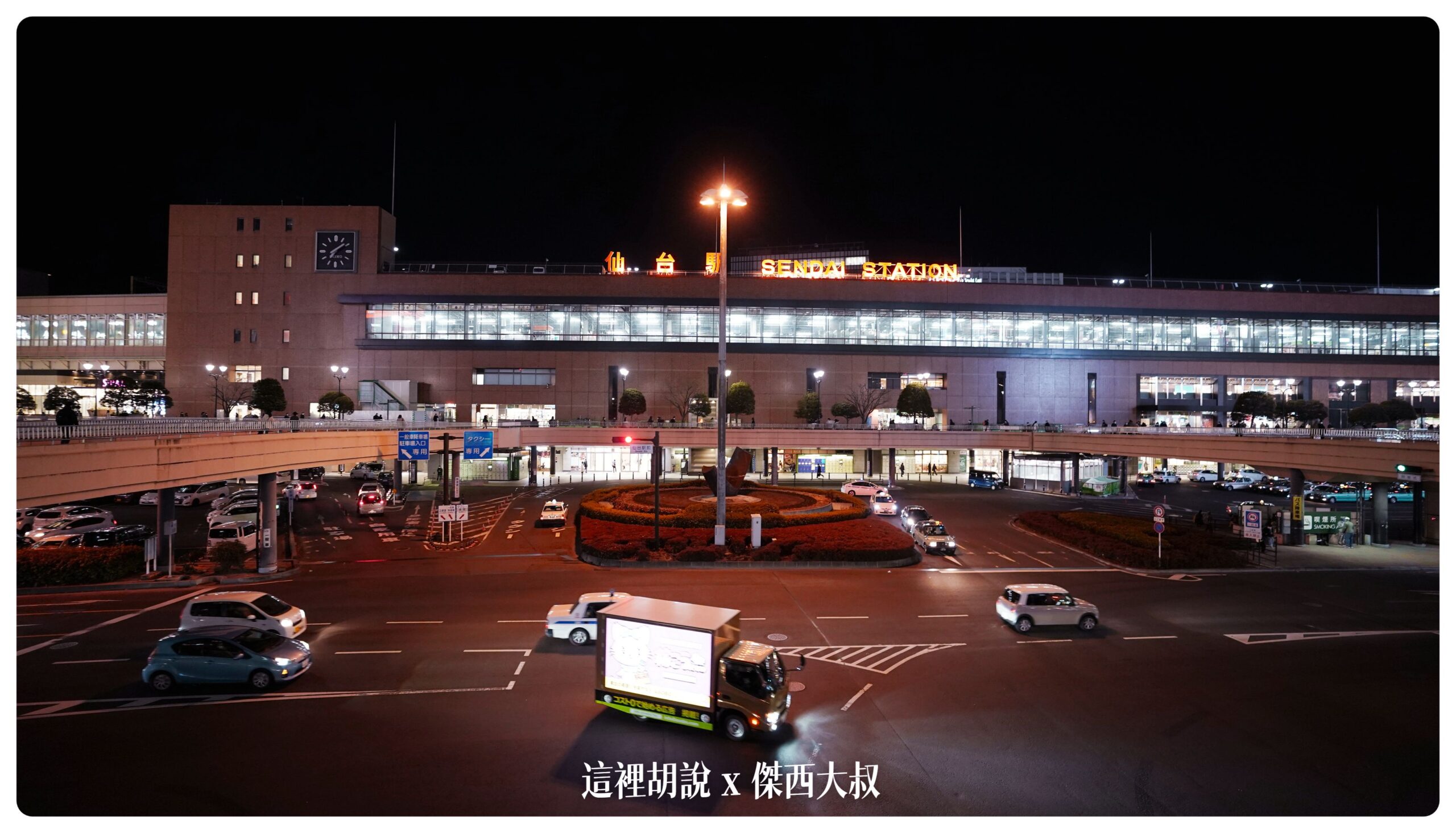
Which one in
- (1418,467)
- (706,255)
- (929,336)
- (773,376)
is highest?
(706,255)

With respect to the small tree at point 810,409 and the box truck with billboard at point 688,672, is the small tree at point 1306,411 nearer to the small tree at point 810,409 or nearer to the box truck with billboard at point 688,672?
the small tree at point 810,409

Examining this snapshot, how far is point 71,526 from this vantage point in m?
35.7

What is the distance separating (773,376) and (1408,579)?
5145cm

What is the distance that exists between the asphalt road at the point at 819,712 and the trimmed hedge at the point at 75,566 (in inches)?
72.3

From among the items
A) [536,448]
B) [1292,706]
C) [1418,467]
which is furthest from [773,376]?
[1292,706]

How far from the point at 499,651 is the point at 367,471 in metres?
51.8

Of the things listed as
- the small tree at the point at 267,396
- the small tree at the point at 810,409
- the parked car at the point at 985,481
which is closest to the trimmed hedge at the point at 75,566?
the small tree at the point at 267,396

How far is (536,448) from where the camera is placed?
217 ft

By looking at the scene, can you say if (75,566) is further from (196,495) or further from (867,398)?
(867,398)

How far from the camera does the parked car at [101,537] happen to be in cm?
3331

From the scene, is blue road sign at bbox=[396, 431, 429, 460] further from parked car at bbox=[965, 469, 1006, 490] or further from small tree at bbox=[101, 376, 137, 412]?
parked car at bbox=[965, 469, 1006, 490]

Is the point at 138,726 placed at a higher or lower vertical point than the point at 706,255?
lower

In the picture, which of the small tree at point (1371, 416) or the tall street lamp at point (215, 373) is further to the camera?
the tall street lamp at point (215, 373)

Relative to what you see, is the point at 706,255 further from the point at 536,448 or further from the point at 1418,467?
the point at 1418,467
